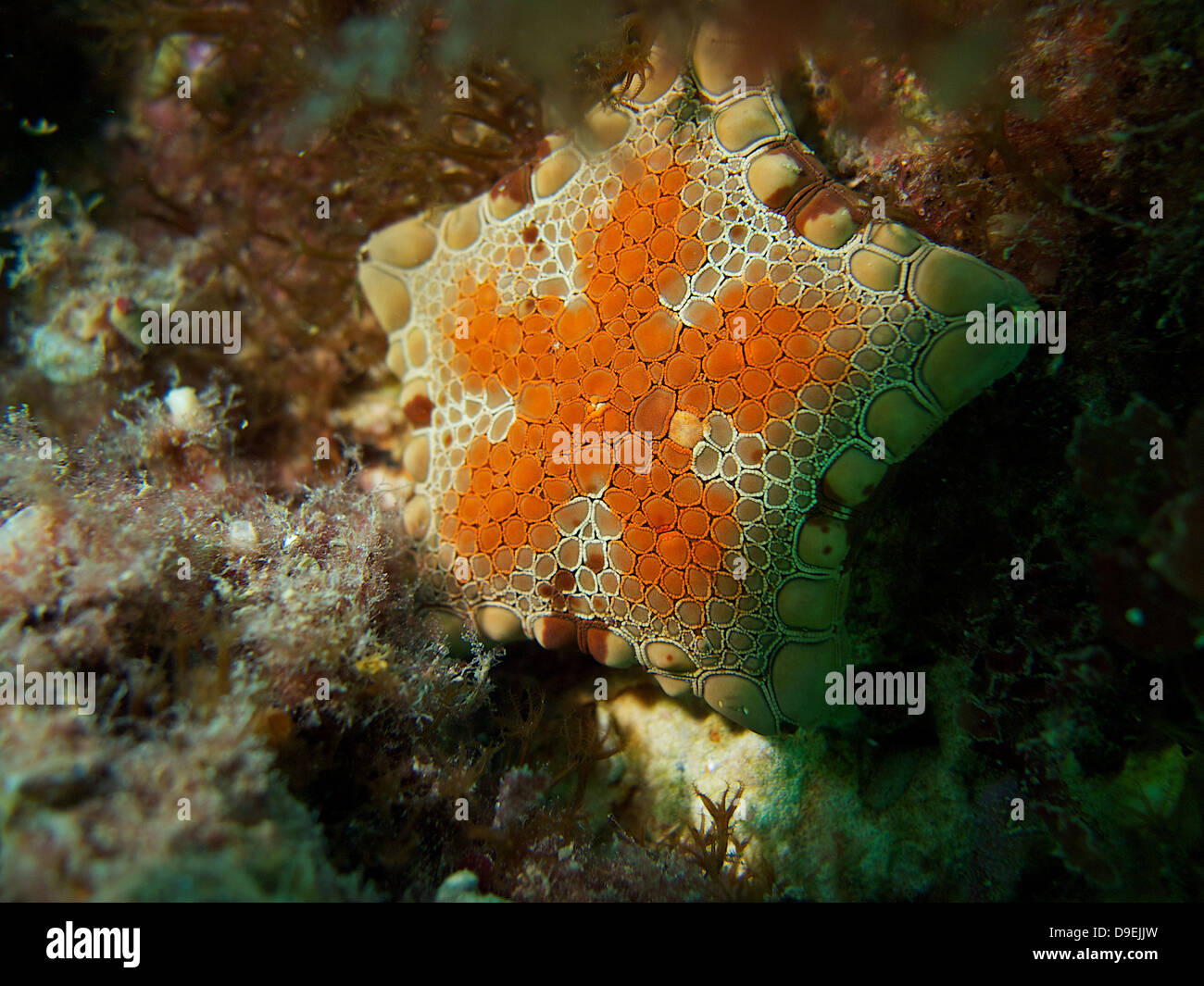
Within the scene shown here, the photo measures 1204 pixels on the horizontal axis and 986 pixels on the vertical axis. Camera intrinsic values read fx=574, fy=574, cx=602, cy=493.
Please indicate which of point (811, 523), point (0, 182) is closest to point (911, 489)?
point (811, 523)

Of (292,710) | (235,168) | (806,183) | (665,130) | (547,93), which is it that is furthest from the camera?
(235,168)

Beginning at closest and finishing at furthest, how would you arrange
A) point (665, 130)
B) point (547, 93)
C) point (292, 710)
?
point (292, 710), point (665, 130), point (547, 93)

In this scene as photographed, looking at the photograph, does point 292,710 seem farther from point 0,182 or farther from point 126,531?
point 0,182

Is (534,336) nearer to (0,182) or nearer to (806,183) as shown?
(806,183)

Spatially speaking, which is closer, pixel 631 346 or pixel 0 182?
pixel 631 346

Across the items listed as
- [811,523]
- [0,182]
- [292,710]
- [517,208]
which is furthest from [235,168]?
[811,523]
